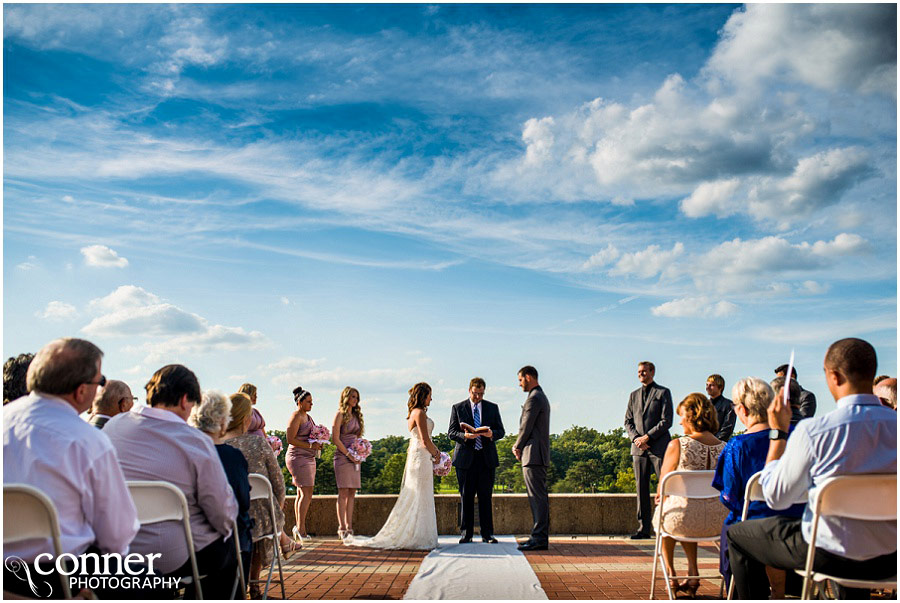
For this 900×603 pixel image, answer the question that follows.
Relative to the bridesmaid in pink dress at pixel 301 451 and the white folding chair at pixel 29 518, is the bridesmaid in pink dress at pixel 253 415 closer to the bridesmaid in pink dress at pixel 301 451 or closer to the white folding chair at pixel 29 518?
the bridesmaid in pink dress at pixel 301 451

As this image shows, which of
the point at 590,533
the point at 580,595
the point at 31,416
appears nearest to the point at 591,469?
the point at 590,533

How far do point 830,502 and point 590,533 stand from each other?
298 inches

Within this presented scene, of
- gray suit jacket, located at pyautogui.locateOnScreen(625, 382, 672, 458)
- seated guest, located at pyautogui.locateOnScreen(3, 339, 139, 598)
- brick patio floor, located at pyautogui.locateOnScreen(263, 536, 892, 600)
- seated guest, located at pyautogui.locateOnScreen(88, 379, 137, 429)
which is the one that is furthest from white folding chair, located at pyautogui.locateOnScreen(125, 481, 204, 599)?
gray suit jacket, located at pyautogui.locateOnScreen(625, 382, 672, 458)

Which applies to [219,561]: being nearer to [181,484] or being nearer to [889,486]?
[181,484]

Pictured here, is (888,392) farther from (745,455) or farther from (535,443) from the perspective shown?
(535,443)

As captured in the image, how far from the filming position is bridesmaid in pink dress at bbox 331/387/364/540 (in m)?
10.1

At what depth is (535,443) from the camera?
949 centimetres

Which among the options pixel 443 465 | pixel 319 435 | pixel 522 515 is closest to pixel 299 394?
pixel 319 435

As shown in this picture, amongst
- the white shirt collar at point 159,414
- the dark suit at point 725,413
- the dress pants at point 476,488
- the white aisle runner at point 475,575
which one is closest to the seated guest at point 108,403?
the white shirt collar at point 159,414

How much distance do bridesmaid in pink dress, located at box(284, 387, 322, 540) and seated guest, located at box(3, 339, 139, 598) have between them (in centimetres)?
677

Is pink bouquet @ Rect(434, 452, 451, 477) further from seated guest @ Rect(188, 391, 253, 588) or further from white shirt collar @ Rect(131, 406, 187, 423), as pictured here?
white shirt collar @ Rect(131, 406, 187, 423)

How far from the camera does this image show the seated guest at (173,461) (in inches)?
158

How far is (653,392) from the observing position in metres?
10.3

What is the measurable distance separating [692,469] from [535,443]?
3328 millimetres
